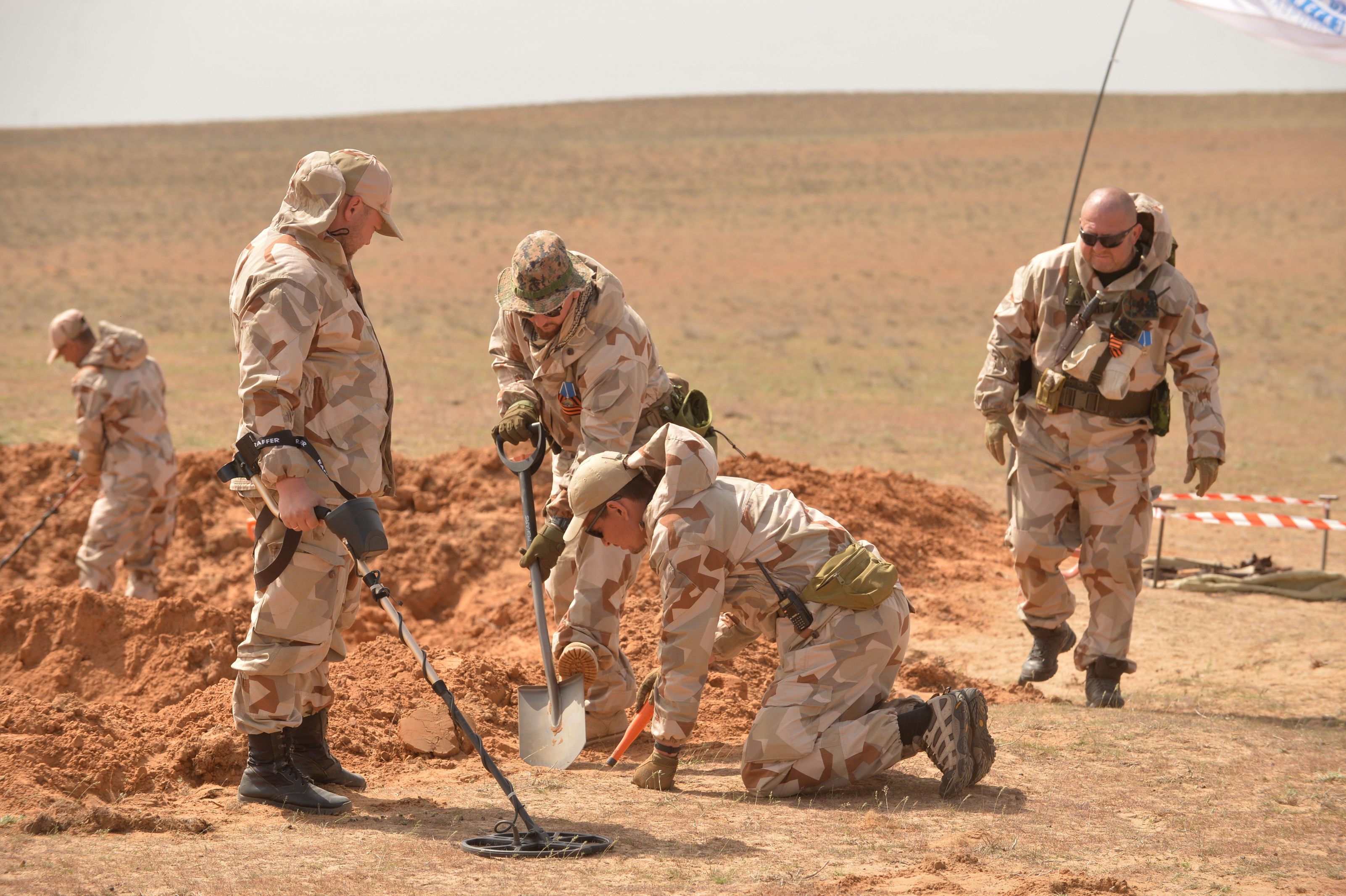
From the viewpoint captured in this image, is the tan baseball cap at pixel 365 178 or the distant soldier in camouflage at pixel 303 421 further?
the tan baseball cap at pixel 365 178

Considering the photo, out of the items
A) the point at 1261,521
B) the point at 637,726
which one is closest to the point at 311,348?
the point at 637,726

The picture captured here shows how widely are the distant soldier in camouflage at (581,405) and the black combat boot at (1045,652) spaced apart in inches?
92.8

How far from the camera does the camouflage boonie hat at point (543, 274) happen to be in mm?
5289

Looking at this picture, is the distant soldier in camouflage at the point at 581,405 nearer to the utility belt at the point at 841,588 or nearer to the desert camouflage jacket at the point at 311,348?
the desert camouflage jacket at the point at 311,348

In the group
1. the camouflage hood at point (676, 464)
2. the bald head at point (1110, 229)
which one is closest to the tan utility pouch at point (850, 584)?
the camouflage hood at point (676, 464)

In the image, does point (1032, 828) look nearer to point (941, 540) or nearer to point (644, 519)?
point (644, 519)

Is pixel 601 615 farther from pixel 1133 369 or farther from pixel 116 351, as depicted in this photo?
pixel 116 351

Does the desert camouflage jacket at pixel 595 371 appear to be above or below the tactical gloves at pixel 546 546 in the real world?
above

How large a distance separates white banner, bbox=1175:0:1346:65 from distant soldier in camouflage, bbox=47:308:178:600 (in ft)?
25.2

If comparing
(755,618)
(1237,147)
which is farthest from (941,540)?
(1237,147)

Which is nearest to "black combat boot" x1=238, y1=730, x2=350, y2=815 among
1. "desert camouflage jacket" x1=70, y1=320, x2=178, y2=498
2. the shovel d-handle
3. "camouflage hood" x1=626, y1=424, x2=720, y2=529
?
the shovel d-handle

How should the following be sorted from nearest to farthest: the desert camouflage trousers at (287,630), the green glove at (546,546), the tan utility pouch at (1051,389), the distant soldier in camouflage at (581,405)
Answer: the desert camouflage trousers at (287,630) → the green glove at (546,546) → the distant soldier in camouflage at (581,405) → the tan utility pouch at (1051,389)

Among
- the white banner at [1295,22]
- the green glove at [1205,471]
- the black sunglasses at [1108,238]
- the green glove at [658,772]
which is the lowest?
the green glove at [658,772]

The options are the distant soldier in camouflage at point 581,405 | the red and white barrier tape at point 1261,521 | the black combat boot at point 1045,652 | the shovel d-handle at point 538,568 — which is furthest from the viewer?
the red and white barrier tape at point 1261,521
